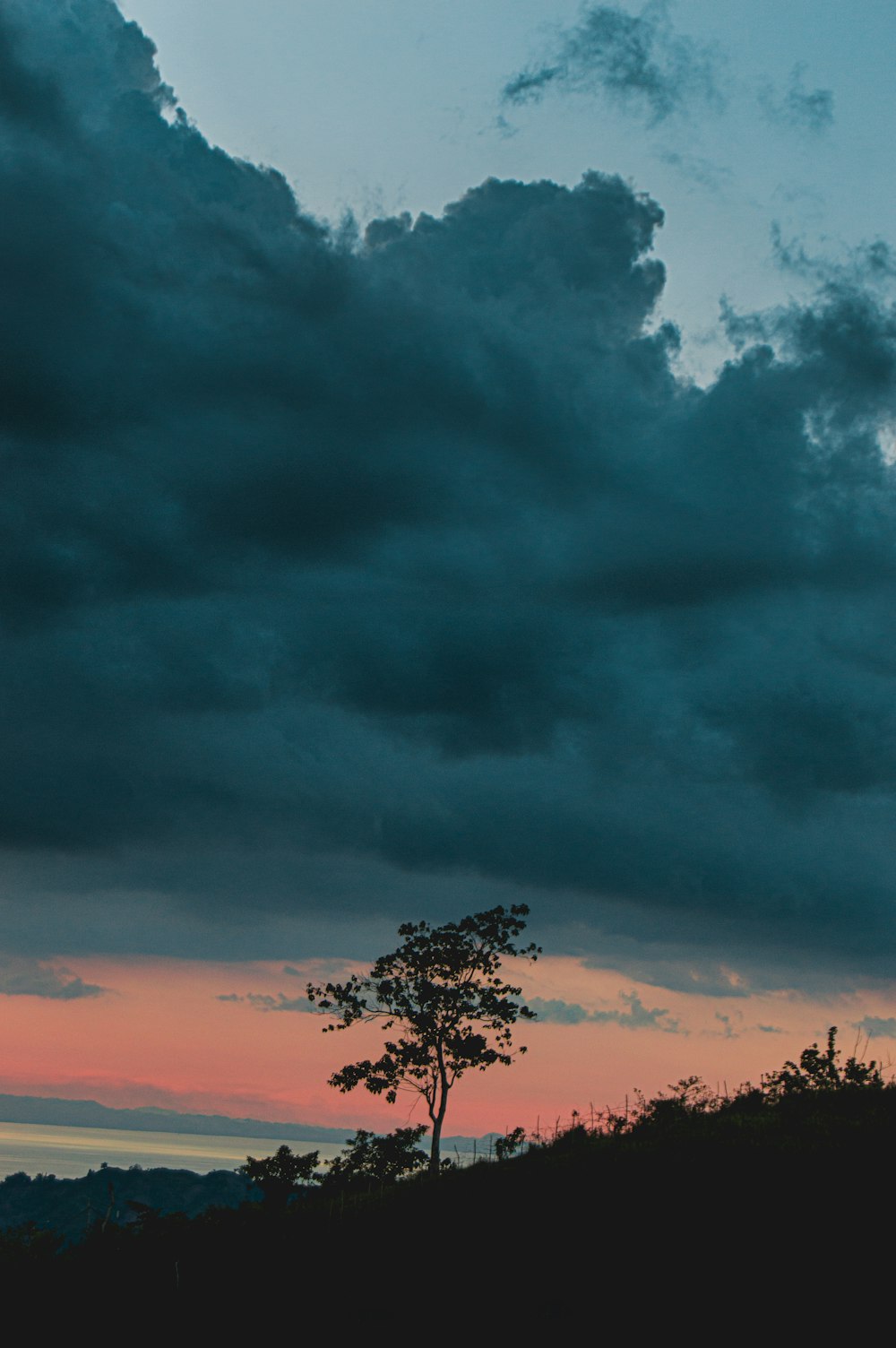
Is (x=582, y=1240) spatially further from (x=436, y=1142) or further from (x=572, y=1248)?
(x=436, y=1142)

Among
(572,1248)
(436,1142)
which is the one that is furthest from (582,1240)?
(436,1142)

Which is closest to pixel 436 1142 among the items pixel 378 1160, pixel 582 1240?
pixel 378 1160

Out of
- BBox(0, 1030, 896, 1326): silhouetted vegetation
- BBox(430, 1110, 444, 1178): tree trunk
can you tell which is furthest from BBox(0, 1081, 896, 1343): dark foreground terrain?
BBox(430, 1110, 444, 1178): tree trunk

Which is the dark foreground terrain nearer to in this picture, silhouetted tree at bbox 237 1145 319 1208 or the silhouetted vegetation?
the silhouetted vegetation

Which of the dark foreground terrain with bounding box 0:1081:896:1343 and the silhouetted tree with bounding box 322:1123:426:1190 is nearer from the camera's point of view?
the dark foreground terrain with bounding box 0:1081:896:1343

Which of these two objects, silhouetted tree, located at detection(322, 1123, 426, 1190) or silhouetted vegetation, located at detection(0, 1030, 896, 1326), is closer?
silhouetted vegetation, located at detection(0, 1030, 896, 1326)

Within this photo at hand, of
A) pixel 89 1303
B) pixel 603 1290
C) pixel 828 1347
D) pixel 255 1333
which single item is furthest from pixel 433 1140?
pixel 828 1347

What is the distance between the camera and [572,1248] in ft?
94.1

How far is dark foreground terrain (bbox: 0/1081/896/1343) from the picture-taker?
24.2 metres

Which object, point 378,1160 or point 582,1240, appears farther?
point 378,1160

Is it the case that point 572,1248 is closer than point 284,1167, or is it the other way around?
point 572,1248

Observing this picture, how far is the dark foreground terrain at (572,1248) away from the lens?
24.2 m

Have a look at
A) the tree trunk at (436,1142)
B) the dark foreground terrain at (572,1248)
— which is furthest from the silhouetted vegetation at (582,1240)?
the tree trunk at (436,1142)

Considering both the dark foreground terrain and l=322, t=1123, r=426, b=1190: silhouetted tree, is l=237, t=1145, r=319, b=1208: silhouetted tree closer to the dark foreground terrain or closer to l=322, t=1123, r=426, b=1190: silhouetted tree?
l=322, t=1123, r=426, b=1190: silhouetted tree
